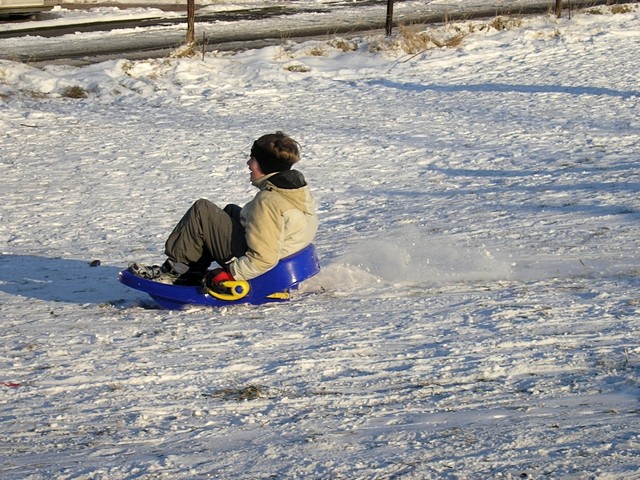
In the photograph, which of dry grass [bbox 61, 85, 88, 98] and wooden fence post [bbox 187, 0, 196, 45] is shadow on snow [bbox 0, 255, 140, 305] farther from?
wooden fence post [bbox 187, 0, 196, 45]

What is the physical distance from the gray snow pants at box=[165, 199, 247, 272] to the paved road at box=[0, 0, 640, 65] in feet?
30.9

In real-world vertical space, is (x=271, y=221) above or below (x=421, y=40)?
below

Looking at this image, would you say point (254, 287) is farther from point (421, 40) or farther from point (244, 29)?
point (244, 29)

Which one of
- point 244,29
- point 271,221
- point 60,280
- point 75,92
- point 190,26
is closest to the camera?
point 271,221

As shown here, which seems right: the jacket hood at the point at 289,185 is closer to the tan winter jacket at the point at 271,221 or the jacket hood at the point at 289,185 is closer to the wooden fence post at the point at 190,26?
the tan winter jacket at the point at 271,221

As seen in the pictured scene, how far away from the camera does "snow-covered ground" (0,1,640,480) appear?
433 cm

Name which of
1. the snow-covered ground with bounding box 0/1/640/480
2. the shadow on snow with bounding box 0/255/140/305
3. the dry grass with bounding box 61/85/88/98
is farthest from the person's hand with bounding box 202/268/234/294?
the dry grass with bounding box 61/85/88/98

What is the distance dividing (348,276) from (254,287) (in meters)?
0.81

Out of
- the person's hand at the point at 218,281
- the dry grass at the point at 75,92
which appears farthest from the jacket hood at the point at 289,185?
the dry grass at the point at 75,92

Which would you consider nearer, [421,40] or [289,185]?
[289,185]

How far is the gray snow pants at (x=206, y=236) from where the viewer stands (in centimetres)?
663

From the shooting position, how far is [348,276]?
7.15m

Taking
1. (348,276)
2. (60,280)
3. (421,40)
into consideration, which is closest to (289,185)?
(348,276)

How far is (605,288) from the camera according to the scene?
6434mm
